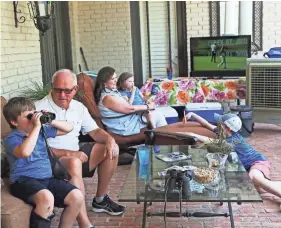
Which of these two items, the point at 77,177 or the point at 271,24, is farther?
the point at 271,24

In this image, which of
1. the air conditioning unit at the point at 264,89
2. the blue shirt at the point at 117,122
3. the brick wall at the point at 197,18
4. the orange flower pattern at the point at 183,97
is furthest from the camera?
the brick wall at the point at 197,18

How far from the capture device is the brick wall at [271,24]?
21.5 ft

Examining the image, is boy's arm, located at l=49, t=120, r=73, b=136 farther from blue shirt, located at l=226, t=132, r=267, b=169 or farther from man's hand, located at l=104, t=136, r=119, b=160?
blue shirt, located at l=226, t=132, r=267, b=169

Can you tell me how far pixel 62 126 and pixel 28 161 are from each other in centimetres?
39

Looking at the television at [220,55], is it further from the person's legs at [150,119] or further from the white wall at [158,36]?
the person's legs at [150,119]

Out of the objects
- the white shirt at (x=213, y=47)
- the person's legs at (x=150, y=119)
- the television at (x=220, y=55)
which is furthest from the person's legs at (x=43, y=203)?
the white shirt at (x=213, y=47)

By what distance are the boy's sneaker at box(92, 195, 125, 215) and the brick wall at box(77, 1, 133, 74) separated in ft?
14.1

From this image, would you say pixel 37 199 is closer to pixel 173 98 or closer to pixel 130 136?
pixel 130 136

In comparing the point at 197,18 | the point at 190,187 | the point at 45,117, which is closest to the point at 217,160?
the point at 190,187

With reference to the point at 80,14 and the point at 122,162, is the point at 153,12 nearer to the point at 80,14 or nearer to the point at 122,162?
the point at 80,14

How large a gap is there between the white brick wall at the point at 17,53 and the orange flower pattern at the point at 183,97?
193 centimetres

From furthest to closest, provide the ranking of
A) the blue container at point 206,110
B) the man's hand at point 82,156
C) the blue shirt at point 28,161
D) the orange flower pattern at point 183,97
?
1. the orange flower pattern at point 183,97
2. the blue container at point 206,110
3. the man's hand at point 82,156
4. the blue shirt at point 28,161

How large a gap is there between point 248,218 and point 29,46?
111 inches

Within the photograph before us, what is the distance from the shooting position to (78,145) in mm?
3004
